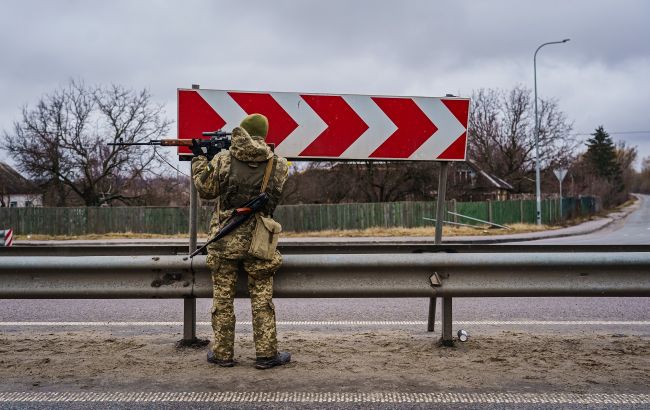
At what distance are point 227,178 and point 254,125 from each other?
0.41m

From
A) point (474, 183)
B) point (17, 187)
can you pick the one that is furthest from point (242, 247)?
point (474, 183)

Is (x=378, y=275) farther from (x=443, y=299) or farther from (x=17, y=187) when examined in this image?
(x=17, y=187)

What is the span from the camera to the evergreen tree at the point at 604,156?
84.7m

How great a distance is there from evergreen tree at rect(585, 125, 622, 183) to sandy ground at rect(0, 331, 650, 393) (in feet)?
290

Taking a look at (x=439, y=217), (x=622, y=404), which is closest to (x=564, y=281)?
(x=622, y=404)

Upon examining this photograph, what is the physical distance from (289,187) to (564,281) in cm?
3733

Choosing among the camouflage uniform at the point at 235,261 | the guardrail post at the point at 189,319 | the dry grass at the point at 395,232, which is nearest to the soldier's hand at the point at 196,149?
the camouflage uniform at the point at 235,261

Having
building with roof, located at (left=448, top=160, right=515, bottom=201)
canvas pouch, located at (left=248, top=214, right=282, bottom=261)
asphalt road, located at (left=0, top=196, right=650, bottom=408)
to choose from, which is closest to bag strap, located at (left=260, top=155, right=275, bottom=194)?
canvas pouch, located at (left=248, top=214, right=282, bottom=261)

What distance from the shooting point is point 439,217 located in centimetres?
438

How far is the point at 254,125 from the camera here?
3658mm

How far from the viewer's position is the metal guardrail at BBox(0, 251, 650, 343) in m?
3.48

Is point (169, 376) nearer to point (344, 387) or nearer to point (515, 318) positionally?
point (344, 387)

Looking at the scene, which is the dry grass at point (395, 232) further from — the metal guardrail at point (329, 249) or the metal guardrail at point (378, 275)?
the metal guardrail at point (378, 275)

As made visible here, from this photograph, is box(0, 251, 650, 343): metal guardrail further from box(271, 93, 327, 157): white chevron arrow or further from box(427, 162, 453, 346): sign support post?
box(271, 93, 327, 157): white chevron arrow
